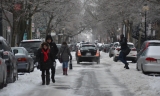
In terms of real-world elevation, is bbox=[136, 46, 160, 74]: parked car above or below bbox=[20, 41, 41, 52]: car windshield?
below

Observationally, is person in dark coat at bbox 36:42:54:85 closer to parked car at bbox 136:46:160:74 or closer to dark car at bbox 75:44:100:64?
parked car at bbox 136:46:160:74

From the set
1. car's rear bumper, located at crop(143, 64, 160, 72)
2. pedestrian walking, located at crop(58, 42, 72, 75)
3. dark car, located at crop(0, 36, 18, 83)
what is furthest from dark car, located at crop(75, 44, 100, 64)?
dark car, located at crop(0, 36, 18, 83)

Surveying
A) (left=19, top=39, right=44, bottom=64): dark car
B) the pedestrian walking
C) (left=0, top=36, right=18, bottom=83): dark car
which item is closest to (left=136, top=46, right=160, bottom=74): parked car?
the pedestrian walking

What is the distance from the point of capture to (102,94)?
13.0m

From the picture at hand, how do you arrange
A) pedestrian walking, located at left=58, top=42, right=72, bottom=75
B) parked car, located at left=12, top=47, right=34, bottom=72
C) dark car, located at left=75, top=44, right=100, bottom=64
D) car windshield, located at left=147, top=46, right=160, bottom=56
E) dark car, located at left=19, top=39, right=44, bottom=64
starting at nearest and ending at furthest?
1. car windshield, located at left=147, top=46, right=160, bottom=56
2. pedestrian walking, located at left=58, top=42, right=72, bottom=75
3. parked car, located at left=12, top=47, right=34, bottom=72
4. dark car, located at left=19, top=39, right=44, bottom=64
5. dark car, located at left=75, top=44, right=100, bottom=64

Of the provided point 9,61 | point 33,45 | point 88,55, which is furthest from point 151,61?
point 88,55

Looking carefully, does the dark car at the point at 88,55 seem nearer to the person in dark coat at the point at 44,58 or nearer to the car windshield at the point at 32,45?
the car windshield at the point at 32,45

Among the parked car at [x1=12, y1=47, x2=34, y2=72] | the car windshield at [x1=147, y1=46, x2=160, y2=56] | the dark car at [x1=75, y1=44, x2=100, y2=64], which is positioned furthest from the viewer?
the dark car at [x1=75, y1=44, x2=100, y2=64]

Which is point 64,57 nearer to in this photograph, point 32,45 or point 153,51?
point 153,51

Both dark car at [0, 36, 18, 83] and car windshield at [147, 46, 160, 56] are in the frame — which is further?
car windshield at [147, 46, 160, 56]

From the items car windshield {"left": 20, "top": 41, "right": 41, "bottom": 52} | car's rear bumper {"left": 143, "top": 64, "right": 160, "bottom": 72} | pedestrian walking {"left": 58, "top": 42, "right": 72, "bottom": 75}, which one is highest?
car windshield {"left": 20, "top": 41, "right": 41, "bottom": 52}

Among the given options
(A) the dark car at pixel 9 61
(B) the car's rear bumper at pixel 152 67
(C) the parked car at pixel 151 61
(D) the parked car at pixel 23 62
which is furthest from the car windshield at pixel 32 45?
(A) the dark car at pixel 9 61

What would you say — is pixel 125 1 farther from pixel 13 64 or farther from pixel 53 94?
pixel 53 94

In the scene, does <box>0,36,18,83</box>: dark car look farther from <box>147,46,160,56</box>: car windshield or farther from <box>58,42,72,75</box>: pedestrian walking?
<box>147,46,160,56</box>: car windshield
